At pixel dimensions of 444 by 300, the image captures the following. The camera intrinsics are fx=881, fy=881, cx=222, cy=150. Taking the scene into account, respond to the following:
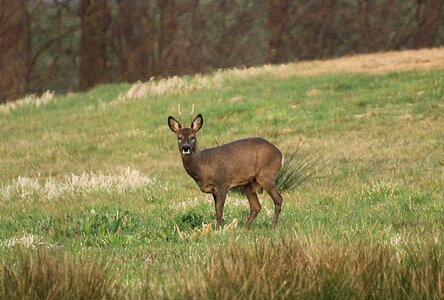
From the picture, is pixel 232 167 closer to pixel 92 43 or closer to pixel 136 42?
pixel 92 43

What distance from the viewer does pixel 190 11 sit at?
4616cm

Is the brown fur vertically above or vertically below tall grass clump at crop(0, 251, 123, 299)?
below

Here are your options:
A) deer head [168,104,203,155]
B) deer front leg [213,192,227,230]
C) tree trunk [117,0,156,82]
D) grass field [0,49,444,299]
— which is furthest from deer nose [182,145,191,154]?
tree trunk [117,0,156,82]

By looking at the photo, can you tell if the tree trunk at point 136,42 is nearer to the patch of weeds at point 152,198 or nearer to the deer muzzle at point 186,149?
the patch of weeds at point 152,198

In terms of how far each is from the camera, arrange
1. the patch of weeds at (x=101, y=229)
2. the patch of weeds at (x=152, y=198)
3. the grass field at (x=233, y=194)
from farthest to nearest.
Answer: the patch of weeds at (x=152, y=198)
the patch of weeds at (x=101, y=229)
the grass field at (x=233, y=194)

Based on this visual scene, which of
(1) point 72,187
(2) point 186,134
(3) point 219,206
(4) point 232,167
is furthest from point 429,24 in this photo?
(2) point 186,134

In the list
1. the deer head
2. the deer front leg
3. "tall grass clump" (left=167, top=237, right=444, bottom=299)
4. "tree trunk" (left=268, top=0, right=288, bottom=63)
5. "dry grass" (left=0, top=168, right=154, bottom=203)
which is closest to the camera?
"tall grass clump" (left=167, top=237, right=444, bottom=299)

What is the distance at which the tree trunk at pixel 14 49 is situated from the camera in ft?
127

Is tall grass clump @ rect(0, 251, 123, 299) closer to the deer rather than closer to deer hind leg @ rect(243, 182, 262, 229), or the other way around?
the deer

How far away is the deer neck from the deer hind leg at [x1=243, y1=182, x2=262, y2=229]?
0.67 m

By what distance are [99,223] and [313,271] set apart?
4.26 m

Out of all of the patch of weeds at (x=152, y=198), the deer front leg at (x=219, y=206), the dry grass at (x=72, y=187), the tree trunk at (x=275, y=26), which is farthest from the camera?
the tree trunk at (x=275, y=26)

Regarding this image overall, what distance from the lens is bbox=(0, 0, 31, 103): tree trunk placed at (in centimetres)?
3884

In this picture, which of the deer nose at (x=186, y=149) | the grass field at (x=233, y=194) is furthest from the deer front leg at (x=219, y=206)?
the deer nose at (x=186, y=149)
